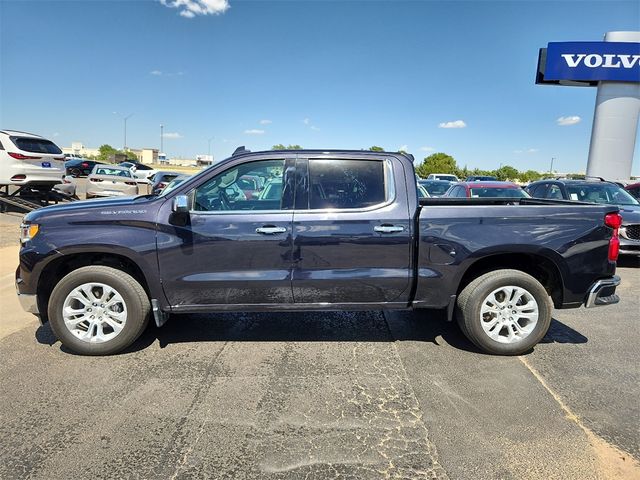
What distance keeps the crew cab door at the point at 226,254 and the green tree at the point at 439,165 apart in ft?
210

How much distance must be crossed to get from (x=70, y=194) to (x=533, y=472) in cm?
1551

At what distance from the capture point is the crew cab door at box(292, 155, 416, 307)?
3.96 m

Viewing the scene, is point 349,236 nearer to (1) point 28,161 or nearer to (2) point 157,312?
(2) point 157,312

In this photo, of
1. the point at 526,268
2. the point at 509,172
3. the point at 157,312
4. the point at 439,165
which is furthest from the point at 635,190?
the point at 509,172

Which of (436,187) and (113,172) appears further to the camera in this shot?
(113,172)

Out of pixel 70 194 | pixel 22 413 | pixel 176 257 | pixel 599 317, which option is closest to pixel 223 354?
pixel 176 257

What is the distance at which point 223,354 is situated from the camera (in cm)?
413

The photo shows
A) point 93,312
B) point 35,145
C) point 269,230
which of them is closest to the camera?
point 269,230

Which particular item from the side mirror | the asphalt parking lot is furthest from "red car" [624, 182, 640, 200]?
the side mirror

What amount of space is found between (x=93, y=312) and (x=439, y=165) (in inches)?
2675

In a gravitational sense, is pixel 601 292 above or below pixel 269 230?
below

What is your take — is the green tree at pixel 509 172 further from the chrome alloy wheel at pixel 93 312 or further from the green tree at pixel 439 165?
the chrome alloy wheel at pixel 93 312

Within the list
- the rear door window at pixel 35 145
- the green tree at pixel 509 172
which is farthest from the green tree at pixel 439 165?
the rear door window at pixel 35 145

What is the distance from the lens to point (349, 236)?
3961mm
